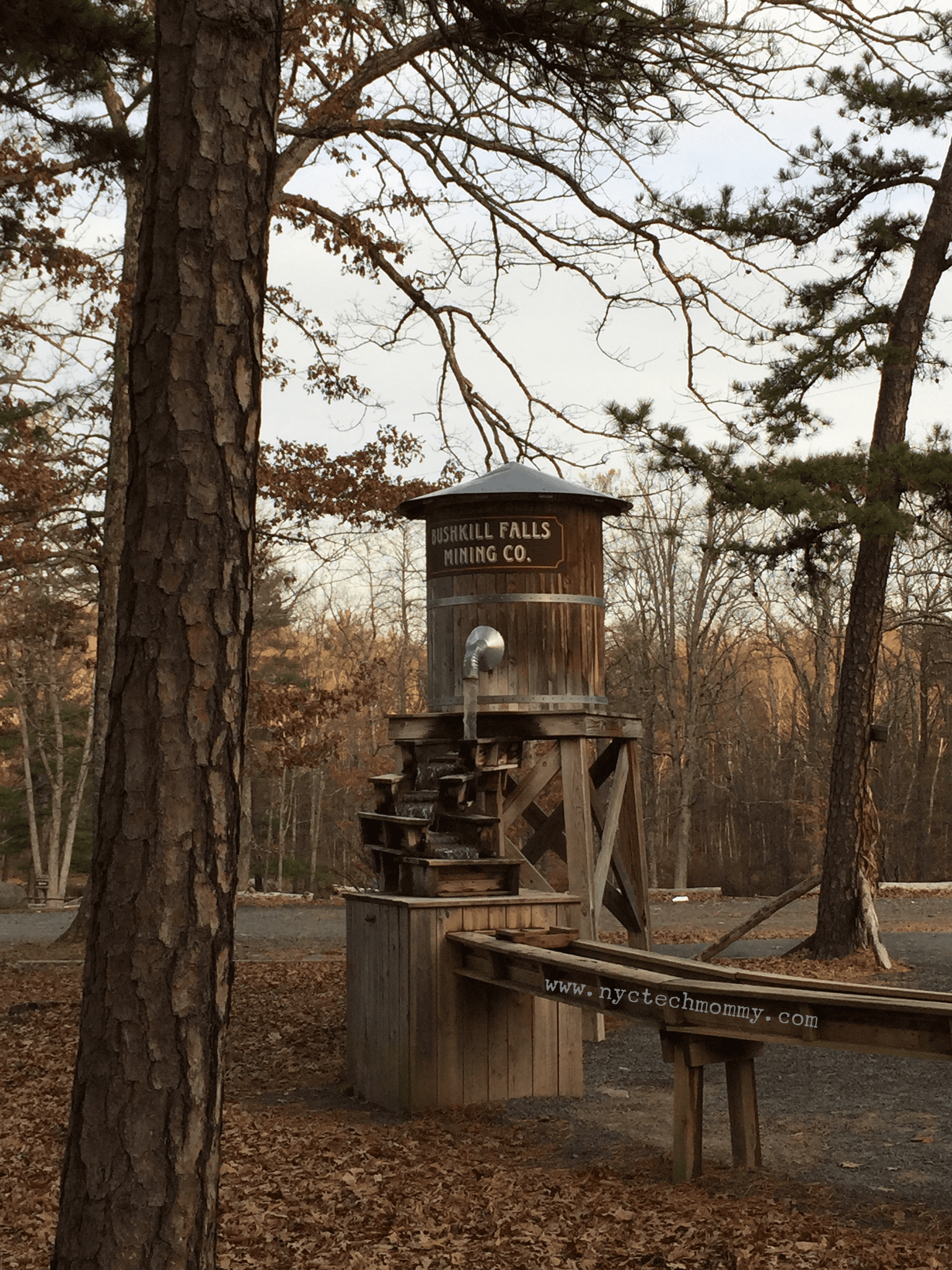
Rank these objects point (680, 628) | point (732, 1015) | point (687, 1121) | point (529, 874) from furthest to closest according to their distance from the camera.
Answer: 1. point (680, 628)
2. point (529, 874)
3. point (687, 1121)
4. point (732, 1015)

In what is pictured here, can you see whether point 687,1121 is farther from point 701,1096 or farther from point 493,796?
point 493,796

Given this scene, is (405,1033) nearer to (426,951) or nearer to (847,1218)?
(426,951)

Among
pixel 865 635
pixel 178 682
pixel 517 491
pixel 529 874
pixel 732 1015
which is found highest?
pixel 517 491

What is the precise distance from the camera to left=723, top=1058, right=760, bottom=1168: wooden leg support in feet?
18.6

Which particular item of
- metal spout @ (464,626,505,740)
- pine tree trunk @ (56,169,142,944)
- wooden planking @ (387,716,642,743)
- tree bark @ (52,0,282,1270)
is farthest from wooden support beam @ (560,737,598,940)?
tree bark @ (52,0,282,1270)

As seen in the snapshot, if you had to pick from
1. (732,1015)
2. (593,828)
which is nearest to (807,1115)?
(732,1015)

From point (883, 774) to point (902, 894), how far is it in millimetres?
17904

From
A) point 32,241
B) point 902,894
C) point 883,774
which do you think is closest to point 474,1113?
point 32,241

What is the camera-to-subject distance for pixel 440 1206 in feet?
17.0

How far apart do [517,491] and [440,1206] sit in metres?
5.89

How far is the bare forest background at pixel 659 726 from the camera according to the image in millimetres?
32875

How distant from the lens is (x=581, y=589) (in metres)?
10.2

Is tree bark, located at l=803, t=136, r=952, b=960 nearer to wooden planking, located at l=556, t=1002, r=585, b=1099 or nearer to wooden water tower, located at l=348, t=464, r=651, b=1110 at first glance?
wooden water tower, located at l=348, t=464, r=651, b=1110

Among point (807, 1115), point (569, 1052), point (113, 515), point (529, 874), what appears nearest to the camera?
point (807, 1115)
